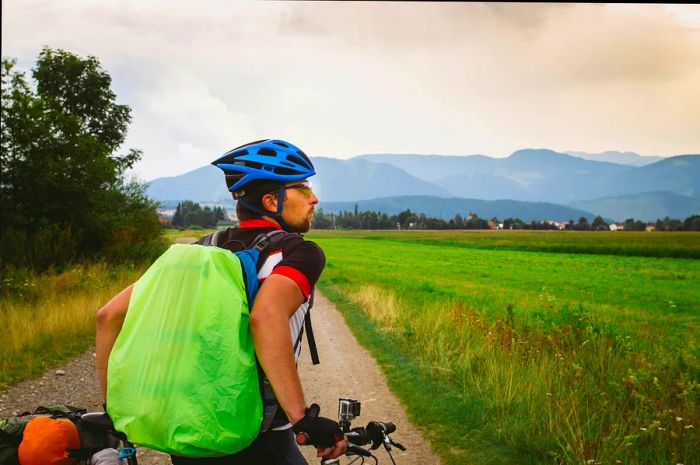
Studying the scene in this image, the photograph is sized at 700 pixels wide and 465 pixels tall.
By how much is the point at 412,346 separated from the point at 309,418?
285 inches

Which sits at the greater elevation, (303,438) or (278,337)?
(278,337)

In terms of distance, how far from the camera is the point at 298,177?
2.10m

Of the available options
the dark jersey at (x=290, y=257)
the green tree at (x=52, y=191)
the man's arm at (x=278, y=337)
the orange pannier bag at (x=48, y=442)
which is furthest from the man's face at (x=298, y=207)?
the green tree at (x=52, y=191)

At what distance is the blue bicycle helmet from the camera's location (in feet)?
Answer: 6.84

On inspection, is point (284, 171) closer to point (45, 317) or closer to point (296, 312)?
point (296, 312)

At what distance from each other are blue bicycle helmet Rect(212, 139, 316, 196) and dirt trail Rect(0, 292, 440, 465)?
358 centimetres

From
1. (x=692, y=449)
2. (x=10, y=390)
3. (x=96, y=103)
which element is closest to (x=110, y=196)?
(x=96, y=103)

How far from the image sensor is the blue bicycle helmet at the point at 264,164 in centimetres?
208

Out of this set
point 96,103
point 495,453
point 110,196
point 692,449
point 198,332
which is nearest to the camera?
point 198,332

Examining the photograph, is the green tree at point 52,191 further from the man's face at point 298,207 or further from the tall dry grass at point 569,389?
the man's face at point 298,207

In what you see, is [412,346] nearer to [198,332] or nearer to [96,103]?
[198,332]

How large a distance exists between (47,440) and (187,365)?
0.79 metres

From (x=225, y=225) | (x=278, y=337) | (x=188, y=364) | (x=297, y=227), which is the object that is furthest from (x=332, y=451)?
(x=225, y=225)

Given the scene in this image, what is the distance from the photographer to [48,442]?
75.5 inches
